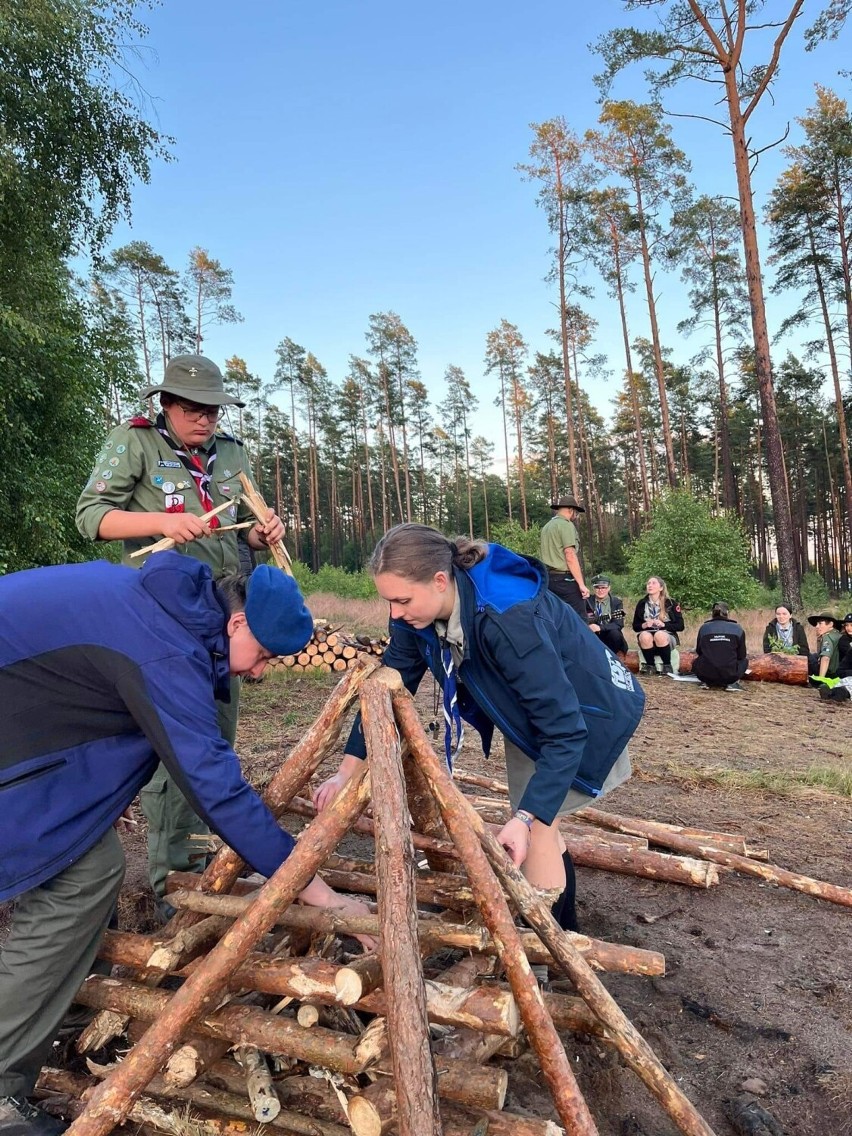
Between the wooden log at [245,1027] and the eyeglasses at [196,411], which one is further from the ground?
the eyeglasses at [196,411]

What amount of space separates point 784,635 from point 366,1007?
10943mm

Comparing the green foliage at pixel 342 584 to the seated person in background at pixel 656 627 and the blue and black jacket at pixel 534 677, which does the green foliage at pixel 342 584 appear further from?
the blue and black jacket at pixel 534 677

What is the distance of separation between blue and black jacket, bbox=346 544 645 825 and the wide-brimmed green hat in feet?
4.08

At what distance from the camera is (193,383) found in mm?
3025

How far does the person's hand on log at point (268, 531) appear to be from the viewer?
3221 millimetres

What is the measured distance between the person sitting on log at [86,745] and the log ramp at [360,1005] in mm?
214

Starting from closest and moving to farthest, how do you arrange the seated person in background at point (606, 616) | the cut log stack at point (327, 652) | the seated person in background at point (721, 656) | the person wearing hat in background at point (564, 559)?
the person wearing hat in background at point (564, 559), the seated person in background at point (721, 656), the cut log stack at point (327, 652), the seated person in background at point (606, 616)

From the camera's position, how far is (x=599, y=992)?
2.04 metres

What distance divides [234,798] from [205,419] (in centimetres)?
177

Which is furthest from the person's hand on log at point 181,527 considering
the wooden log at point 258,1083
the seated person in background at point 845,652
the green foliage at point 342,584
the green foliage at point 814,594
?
the green foliage at point 814,594

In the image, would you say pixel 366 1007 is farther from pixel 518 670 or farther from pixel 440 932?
pixel 518 670

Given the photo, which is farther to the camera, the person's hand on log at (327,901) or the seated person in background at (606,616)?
the seated person in background at (606,616)

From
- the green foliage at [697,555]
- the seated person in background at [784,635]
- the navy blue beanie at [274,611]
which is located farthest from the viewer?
the green foliage at [697,555]

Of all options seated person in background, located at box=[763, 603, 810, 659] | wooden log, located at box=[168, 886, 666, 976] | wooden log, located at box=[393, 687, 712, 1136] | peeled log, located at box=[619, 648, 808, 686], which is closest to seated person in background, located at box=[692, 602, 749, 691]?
peeled log, located at box=[619, 648, 808, 686]
